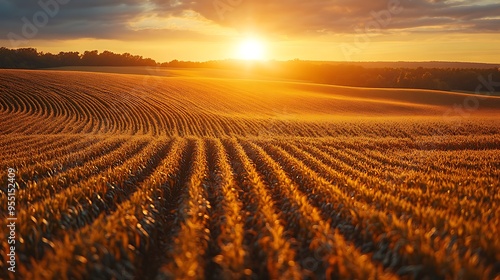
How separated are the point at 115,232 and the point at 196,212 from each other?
2461mm

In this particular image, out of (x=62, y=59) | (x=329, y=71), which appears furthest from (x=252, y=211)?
(x=62, y=59)

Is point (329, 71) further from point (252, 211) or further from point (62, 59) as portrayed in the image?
point (252, 211)

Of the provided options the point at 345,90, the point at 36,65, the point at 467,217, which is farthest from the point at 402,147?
the point at 36,65

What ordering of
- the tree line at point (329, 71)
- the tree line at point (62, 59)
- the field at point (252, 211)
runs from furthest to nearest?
the tree line at point (62, 59)
the tree line at point (329, 71)
the field at point (252, 211)

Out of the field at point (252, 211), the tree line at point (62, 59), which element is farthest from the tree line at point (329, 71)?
the field at point (252, 211)

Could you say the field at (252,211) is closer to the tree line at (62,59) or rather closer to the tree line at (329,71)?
the tree line at (329,71)

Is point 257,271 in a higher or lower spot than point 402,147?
higher

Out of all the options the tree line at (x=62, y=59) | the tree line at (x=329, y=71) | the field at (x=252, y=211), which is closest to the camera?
the field at (x=252, y=211)

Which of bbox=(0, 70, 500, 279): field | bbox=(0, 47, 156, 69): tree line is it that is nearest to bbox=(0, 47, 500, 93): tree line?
bbox=(0, 47, 156, 69): tree line

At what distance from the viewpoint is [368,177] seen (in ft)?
51.3

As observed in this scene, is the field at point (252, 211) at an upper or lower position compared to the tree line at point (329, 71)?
lower

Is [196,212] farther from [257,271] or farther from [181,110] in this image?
[181,110]

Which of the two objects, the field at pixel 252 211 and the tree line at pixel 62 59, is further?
the tree line at pixel 62 59

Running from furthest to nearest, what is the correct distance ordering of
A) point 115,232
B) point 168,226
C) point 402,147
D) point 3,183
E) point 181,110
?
point 181,110, point 402,147, point 3,183, point 168,226, point 115,232
